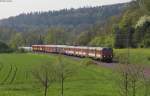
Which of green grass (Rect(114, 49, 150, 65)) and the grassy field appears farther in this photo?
green grass (Rect(114, 49, 150, 65))

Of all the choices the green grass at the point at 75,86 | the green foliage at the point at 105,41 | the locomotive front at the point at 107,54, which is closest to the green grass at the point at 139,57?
the locomotive front at the point at 107,54

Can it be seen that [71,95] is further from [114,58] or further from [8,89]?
[114,58]

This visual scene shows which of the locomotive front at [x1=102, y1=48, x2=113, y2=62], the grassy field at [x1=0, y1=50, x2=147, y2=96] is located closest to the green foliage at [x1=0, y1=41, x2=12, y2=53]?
the locomotive front at [x1=102, y1=48, x2=113, y2=62]

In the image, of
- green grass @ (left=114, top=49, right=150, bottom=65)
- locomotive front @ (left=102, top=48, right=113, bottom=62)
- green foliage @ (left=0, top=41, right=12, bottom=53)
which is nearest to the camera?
green grass @ (left=114, top=49, right=150, bottom=65)

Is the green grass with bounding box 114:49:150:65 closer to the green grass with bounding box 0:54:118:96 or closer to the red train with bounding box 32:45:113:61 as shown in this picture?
the red train with bounding box 32:45:113:61

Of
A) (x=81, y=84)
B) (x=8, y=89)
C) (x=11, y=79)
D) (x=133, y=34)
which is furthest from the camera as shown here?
(x=133, y=34)

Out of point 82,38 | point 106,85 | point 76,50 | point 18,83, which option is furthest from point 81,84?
point 82,38

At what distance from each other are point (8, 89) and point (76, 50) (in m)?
56.8

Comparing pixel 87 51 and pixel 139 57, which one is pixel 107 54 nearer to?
pixel 87 51

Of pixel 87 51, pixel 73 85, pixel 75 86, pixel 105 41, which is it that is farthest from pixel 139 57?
pixel 105 41

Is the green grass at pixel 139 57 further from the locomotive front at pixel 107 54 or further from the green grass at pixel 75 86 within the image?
the green grass at pixel 75 86

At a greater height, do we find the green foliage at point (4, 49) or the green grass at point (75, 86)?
the green grass at point (75, 86)

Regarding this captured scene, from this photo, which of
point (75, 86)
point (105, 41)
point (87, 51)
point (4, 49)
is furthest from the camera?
point (4, 49)

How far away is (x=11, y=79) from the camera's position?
59250 mm
